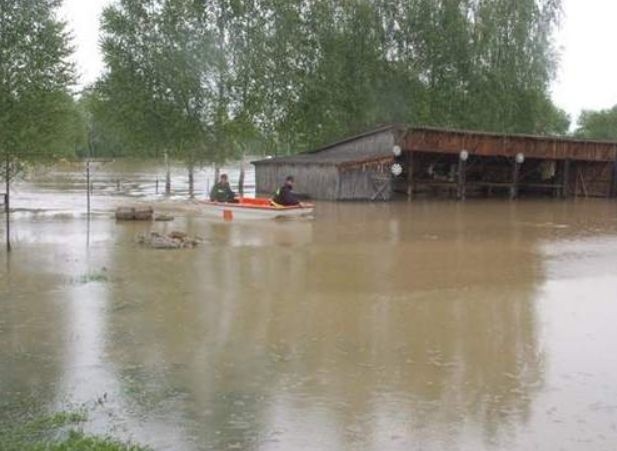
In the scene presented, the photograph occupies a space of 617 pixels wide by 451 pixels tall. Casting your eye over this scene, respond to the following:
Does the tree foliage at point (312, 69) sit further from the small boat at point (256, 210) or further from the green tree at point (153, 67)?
the small boat at point (256, 210)

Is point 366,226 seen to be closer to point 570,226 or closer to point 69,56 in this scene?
point 570,226

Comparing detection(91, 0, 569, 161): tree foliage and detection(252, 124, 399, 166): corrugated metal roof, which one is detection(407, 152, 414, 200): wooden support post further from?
detection(91, 0, 569, 161): tree foliage

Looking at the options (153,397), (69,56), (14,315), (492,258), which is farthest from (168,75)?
(153,397)

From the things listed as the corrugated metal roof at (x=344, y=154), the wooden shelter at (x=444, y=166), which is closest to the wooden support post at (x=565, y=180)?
the wooden shelter at (x=444, y=166)

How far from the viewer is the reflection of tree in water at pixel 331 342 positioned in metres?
6.55

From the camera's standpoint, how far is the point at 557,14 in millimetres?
47312

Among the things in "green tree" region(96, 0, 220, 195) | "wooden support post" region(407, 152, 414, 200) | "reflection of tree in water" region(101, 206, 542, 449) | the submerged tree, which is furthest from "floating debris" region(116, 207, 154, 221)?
"wooden support post" region(407, 152, 414, 200)

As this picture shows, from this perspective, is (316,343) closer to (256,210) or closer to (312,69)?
(256,210)

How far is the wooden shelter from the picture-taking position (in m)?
34.3

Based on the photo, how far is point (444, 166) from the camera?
4275 centimetres

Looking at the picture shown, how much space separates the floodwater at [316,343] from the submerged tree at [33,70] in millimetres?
6177

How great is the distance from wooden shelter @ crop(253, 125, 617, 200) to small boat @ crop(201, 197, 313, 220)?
10084 millimetres

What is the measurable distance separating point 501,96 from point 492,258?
1204 inches

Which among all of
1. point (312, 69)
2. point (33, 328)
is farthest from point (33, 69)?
point (312, 69)
